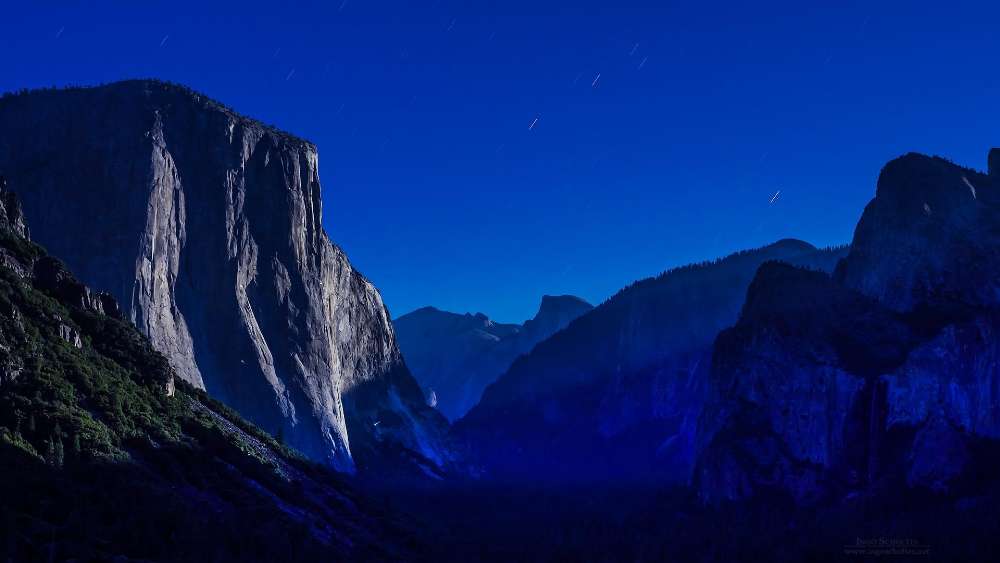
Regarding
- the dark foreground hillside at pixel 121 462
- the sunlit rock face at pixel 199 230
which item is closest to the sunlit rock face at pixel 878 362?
the sunlit rock face at pixel 199 230

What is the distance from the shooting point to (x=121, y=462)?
1638 inches

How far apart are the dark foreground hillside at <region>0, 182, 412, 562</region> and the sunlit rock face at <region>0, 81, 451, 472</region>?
28.1m

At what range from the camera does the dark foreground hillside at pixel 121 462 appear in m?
32.1

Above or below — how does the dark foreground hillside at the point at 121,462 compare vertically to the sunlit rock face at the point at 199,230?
below

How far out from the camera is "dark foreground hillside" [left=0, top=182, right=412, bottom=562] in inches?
1262

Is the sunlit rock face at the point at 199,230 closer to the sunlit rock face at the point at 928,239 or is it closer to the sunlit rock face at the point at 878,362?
the sunlit rock face at the point at 878,362

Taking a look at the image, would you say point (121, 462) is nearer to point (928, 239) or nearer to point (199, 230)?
point (199, 230)

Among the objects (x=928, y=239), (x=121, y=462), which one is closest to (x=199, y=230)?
(x=121, y=462)

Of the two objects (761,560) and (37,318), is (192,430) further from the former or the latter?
(761,560)

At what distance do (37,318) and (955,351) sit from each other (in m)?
80.3

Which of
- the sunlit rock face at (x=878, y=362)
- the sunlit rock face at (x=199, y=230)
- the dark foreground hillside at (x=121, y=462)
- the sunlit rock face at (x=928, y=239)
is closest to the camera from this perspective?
the dark foreground hillside at (x=121, y=462)

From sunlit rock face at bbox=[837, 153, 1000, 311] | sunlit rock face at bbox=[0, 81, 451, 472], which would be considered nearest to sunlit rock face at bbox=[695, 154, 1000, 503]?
sunlit rock face at bbox=[837, 153, 1000, 311]

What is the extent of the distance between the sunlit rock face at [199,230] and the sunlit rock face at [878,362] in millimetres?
48538

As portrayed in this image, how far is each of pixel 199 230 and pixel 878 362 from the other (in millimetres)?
72893
